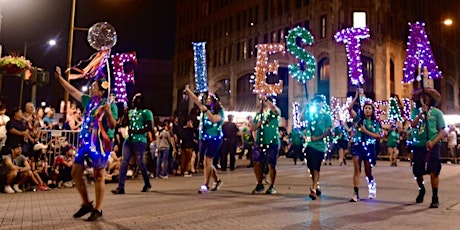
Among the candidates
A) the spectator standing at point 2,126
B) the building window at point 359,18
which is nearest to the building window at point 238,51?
the building window at point 359,18

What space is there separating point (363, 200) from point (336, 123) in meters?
22.5

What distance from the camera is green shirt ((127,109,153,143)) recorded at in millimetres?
8656

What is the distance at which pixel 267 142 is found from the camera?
8.70 m

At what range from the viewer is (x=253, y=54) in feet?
146

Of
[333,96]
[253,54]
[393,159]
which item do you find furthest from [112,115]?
[253,54]

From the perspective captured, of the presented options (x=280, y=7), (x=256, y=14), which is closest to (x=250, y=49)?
(x=256, y=14)

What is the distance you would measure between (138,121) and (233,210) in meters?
3.27

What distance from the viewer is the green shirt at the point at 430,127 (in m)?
7.52

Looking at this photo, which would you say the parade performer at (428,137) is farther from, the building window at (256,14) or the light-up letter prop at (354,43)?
the building window at (256,14)

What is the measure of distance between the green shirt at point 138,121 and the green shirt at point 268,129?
2.40 metres

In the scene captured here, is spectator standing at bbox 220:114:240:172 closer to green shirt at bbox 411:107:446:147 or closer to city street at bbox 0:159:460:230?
city street at bbox 0:159:460:230

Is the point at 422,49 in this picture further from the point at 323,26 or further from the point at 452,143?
the point at 323,26

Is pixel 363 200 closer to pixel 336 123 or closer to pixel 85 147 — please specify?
pixel 85 147

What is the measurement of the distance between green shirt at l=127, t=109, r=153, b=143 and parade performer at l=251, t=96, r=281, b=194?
2.34 m
